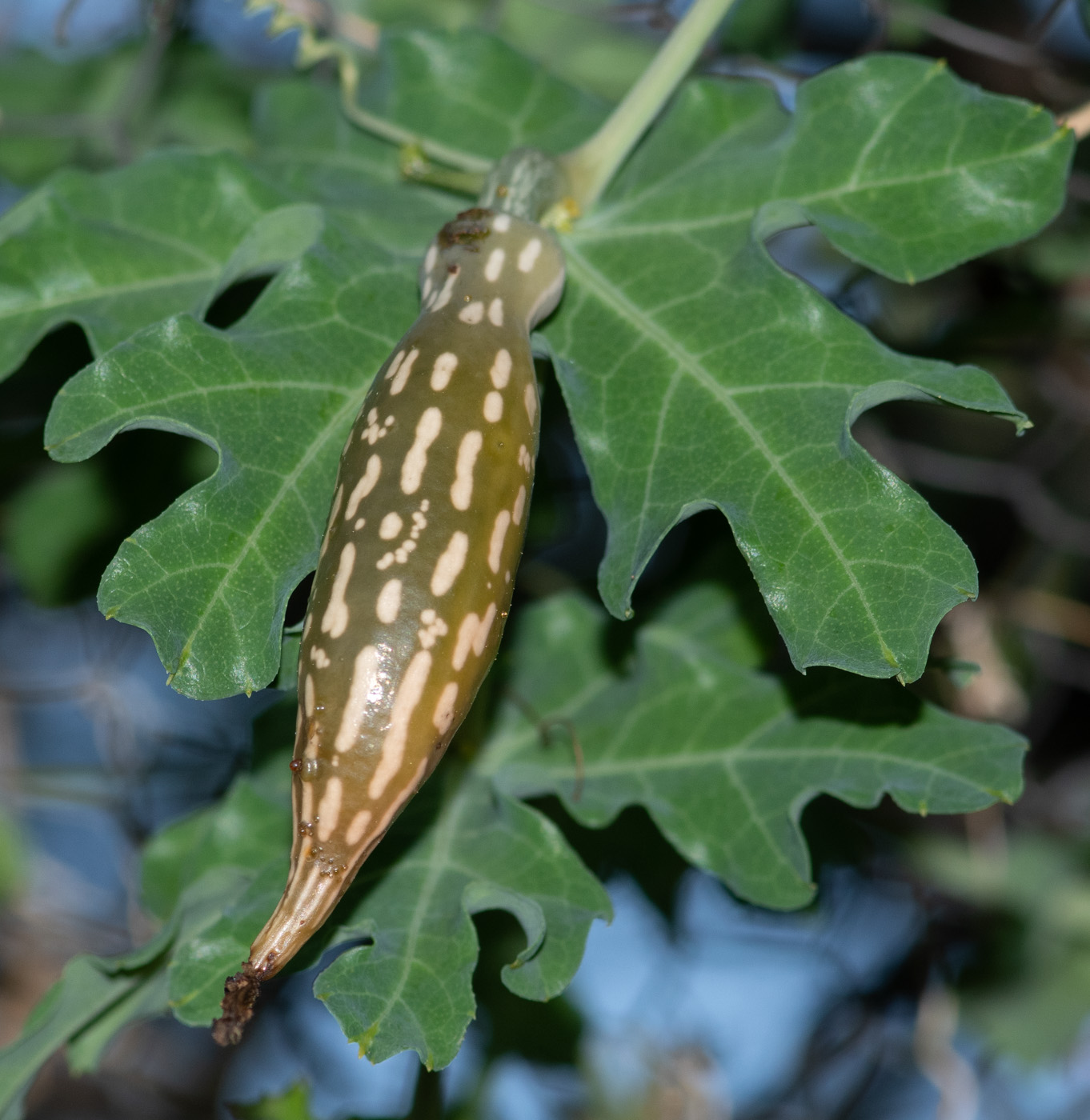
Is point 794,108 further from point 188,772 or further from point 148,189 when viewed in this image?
point 188,772

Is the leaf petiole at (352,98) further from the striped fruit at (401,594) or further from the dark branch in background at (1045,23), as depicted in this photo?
the dark branch in background at (1045,23)

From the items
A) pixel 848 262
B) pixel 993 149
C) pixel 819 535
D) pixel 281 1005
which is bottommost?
pixel 281 1005

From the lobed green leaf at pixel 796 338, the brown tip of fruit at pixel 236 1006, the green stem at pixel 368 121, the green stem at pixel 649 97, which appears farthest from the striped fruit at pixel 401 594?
Answer: the green stem at pixel 368 121

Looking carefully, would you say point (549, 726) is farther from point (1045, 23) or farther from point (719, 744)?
point (1045, 23)

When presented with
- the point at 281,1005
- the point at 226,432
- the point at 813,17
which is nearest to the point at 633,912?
the point at 281,1005

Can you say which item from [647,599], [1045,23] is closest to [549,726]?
[647,599]
